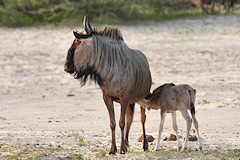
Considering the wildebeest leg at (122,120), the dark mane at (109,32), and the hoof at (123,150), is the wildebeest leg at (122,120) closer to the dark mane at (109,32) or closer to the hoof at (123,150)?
the hoof at (123,150)

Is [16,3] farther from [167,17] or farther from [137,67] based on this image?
[137,67]

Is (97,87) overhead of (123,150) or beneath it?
beneath

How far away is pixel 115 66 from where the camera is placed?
25.1 feet

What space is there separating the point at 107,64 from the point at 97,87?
6394mm

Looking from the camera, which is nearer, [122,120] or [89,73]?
[89,73]

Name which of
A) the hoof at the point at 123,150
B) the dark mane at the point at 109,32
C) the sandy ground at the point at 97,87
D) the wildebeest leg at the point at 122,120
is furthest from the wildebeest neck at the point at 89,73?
the sandy ground at the point at 97,87

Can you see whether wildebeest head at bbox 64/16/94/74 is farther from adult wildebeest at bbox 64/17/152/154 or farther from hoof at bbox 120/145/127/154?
hoof at bbox 120/145/127/154

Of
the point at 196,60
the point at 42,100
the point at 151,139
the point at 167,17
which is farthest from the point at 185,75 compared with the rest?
the point at 167,17

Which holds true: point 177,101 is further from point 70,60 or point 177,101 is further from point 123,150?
point 70,60

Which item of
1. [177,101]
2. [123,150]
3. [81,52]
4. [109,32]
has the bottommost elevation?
[123,150]

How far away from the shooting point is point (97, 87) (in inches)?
551

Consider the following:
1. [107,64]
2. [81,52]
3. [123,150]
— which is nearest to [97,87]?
[123,150]

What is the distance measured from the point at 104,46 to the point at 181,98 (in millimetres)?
1556

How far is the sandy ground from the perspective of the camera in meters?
9.34
